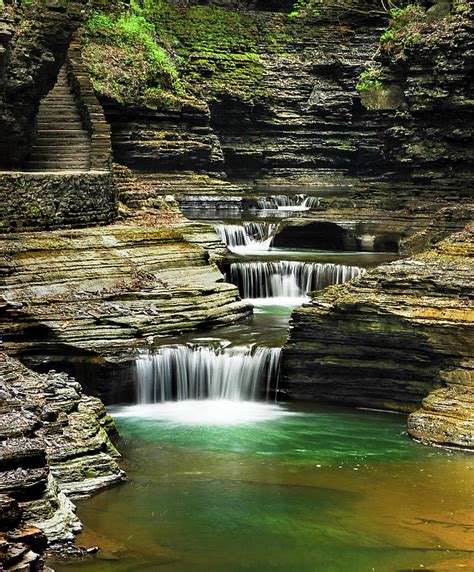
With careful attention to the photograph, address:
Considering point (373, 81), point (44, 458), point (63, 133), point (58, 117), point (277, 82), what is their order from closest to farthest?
1. point (44, 458)
2. point (63, 133)
3. point (58, 117)
4. point (373, 81)
5. point (277, 82)

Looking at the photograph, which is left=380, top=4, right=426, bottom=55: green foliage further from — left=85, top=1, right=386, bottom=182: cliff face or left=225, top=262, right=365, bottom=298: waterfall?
left=225, top=262, right=365, bottom=298: waterfall

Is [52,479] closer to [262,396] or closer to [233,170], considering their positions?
[262,396]

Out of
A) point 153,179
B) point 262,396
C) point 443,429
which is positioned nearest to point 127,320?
point 262,396

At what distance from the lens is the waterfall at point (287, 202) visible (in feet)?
112

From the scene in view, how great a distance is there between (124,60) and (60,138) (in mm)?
6433

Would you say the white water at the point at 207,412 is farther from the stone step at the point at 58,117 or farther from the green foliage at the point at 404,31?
the green foliage at the point at 404,31

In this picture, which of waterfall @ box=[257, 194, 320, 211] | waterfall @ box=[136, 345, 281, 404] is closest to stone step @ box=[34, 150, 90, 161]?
waterfall @ box=[257, 194, 320, 211]

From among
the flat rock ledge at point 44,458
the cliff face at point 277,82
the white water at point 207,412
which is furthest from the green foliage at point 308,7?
the flat rock ledge at point 44,458

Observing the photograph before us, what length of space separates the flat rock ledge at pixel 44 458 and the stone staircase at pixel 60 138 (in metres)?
12.9

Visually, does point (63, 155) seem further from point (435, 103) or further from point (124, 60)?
point (435, 103)

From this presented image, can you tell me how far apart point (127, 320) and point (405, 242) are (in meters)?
10.4

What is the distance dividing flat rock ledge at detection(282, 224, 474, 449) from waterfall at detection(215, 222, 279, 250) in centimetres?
1113

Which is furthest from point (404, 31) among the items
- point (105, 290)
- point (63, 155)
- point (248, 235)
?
point (105, 290)

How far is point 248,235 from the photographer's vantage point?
30234 millimetres
